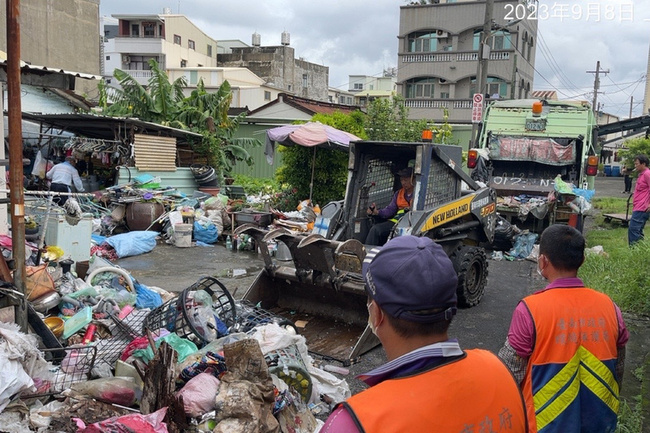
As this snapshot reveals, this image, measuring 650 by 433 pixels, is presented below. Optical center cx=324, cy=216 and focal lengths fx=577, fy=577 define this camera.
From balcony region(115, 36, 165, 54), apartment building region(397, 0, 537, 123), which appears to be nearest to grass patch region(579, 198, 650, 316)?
apartment building region(397, 0, 537, 123)

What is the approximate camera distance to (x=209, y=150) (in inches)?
646

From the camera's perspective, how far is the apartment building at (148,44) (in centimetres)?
4412

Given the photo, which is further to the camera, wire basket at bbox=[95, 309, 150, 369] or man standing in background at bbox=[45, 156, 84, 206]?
man standing in background at bbox=[45, 156, 84, 206]

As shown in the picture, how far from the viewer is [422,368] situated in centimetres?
145

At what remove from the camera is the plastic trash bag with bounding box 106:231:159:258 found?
10369mm

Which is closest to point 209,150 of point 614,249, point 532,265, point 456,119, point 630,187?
point 532,265

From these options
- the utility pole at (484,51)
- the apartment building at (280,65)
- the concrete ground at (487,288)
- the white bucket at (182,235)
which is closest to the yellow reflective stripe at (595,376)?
the concrete ground at (487,288)

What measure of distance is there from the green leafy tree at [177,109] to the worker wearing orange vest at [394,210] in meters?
9.88

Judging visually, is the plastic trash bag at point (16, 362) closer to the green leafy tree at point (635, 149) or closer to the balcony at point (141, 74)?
the green leafy tree at point (635, 149)

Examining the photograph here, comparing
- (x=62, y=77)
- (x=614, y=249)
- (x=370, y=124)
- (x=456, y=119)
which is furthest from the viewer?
(x=456, y=119)

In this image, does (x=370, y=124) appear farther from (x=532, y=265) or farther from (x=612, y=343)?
(x=612, y=343)

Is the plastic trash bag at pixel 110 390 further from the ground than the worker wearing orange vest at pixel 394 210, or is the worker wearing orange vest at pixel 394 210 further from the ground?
the worker wearing orange vest at pixel 394 210

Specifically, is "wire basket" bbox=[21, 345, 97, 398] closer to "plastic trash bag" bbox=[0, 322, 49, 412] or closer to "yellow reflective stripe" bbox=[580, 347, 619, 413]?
"plastic trash bag" bbox=[0, 322, 49, 412]

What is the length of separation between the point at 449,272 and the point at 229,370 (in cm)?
282
